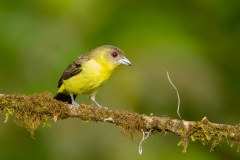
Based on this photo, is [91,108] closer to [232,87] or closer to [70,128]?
[70,128]

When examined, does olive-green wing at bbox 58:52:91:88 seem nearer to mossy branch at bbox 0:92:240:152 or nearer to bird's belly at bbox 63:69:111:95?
bird's belly at bbox 63:69:111:95

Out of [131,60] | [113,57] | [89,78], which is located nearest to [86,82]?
[89,78]

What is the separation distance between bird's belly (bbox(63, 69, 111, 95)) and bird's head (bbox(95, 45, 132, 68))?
173 mm

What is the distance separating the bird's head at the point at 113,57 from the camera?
669 cm

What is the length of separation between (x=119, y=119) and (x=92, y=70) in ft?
4.29

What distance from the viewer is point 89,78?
259 inches

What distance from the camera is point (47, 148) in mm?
7473

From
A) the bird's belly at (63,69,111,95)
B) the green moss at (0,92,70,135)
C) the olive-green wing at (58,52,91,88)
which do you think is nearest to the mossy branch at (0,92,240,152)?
the green moss at (0,92,70,135)

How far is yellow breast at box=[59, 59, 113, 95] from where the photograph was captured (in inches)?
258

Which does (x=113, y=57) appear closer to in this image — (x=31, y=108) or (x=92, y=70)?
(x=92, y=70)

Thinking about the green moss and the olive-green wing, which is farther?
the olive-green wing

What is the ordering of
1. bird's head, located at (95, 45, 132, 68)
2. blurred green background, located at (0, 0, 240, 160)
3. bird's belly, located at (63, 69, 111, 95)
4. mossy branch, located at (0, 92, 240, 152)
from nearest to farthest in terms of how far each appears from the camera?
mossy branch, located at (0, 92, 240, 152) < bird's belly, located at (63, 69, 111, 95) < bird's head, located at (95, 45, 132, 68) < blurred green background, located at (0, 0, 240, 160)

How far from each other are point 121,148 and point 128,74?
945 mm

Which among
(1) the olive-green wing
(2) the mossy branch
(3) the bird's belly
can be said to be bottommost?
(2) the mossy branch
